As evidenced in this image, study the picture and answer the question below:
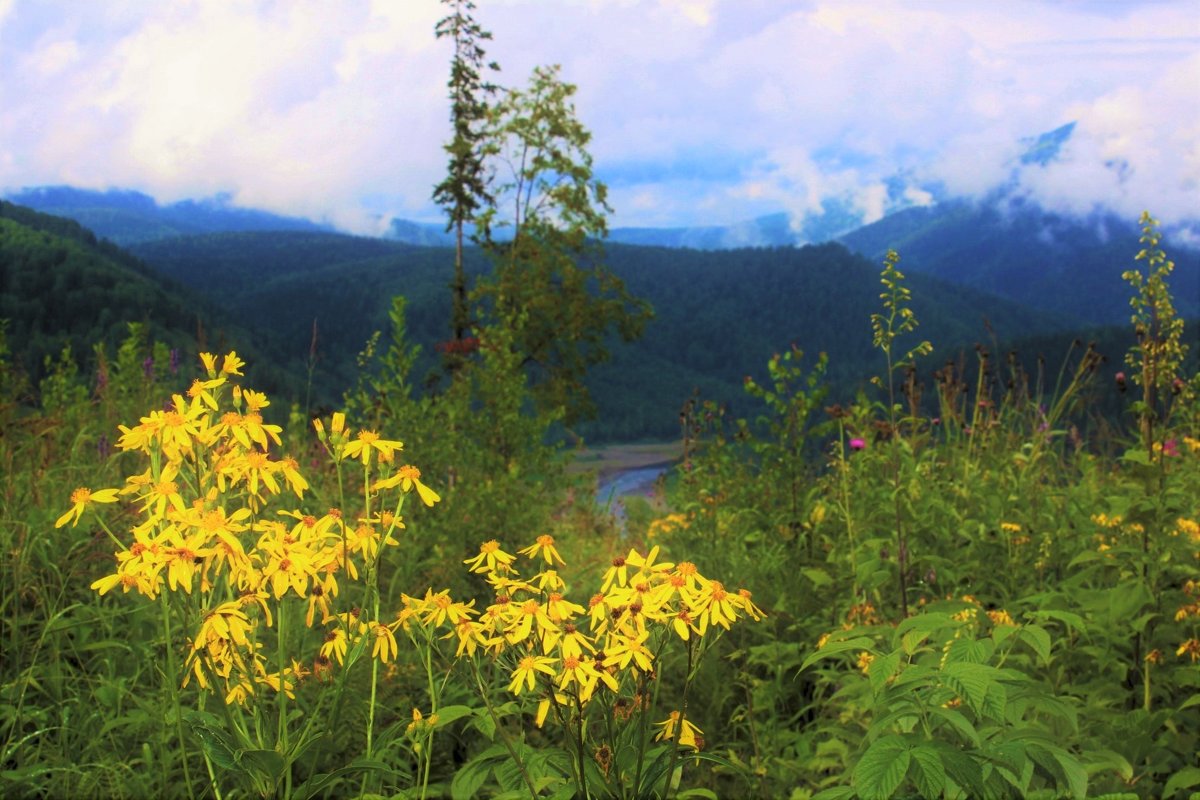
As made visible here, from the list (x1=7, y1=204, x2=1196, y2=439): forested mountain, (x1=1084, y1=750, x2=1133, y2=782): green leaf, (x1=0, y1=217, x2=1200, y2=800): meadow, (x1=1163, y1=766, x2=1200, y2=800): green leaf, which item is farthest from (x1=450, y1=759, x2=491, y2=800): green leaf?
(x1=7, y1=204, x2=1196, y2=439): forested mountain

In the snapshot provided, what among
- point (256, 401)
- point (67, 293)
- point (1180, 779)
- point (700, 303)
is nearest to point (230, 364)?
point (256, 401)

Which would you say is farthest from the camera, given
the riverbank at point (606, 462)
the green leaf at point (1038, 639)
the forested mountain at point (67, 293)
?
the forested mountain at point (67, 293)

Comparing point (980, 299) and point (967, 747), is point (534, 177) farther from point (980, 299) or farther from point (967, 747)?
point (980, 299)

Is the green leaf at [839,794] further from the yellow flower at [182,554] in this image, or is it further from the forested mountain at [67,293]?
the forested mountain at [67,293]

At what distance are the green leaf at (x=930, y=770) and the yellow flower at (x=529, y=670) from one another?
61 cm

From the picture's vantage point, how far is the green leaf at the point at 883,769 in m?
1.50

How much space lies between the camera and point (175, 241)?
129 metres

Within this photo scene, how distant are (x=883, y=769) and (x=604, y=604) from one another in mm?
516

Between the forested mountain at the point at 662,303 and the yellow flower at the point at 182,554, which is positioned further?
the forested mountain at the point at 662,303

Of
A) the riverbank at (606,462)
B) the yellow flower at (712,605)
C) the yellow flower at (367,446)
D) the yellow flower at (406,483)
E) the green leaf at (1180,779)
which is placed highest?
the yellow flower at (367,446)

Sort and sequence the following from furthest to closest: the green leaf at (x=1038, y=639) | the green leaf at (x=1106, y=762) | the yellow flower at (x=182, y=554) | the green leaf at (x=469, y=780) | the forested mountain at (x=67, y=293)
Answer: the forested mountain at (x=67, y=293), the green leaf at (x=1106, y=762), the green leaf at (x=1038, y=639), the green leaf at (x=469, y=780), the yellow flower at (x=182, y=554)

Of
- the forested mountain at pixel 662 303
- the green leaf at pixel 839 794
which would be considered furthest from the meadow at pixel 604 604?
the forested mountain at pixel 662 303

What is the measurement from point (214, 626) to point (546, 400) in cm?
1060

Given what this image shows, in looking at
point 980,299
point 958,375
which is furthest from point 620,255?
point 958,375
